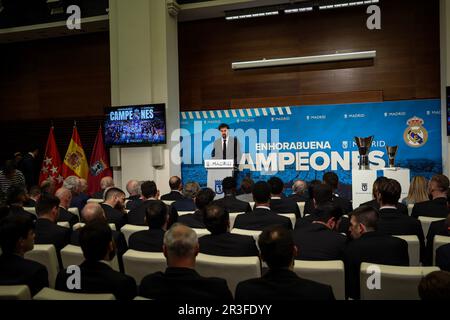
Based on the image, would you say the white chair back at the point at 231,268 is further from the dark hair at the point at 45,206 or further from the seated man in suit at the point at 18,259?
the dark hair at the point at 45,206

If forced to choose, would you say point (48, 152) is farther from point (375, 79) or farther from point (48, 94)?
point (375, 79)

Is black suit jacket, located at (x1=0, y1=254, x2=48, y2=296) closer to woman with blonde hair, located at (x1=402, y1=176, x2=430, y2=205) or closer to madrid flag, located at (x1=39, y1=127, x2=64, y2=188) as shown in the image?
woman with blonde hair, located at (x1=402, y1=176, x2=430, y2=205)

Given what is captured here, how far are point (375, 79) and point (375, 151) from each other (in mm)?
1423

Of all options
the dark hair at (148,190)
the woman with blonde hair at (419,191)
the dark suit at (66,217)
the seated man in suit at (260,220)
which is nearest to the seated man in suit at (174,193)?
the dark hair at (148,190)

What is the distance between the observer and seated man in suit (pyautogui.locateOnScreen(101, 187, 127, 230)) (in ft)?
13.5

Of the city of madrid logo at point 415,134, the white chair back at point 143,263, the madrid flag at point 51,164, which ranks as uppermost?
the city of madrid logo at point 415,134

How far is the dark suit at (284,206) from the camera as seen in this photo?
14.5ft

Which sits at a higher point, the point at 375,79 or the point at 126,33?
the point at 126,33

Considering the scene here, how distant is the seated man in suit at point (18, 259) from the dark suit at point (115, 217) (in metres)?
1.54

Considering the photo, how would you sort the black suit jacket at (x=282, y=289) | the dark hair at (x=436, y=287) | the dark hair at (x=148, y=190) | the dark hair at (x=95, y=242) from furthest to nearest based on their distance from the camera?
the dark hair at (x=148, y=190), the dark hair at (x=95, y=242), the black suit jacket at (x=282, y=289), the dark hair at (x=436, y=287)

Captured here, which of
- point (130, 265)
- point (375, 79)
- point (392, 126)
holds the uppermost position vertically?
point (375, 79)
